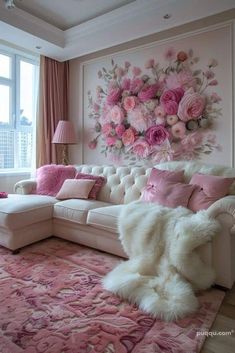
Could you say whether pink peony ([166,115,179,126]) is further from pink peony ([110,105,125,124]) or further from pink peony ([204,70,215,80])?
pink peony ([110,105,125,124])

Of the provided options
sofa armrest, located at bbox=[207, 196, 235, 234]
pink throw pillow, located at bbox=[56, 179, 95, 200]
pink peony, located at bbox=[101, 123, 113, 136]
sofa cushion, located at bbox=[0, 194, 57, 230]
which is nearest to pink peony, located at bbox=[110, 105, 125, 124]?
pink peony, located at bbox=[101, 123, 113, 136]

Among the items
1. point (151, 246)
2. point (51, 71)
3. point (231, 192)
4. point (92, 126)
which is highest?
point (51, 71)

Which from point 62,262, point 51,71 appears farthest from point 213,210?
point 51,71

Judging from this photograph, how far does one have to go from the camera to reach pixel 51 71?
12.8 ft

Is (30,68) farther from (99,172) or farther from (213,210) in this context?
(213,210)

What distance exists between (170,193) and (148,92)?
59.6 inches

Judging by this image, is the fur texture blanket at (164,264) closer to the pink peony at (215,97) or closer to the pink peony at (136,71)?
the pink peony at (215,97)

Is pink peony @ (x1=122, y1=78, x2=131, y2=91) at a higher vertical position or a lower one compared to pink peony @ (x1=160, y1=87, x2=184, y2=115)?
higher

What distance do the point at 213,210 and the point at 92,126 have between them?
8.14 feet

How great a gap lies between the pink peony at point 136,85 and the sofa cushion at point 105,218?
1.72m

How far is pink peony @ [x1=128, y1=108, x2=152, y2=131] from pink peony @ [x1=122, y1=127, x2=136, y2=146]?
75 millimetres

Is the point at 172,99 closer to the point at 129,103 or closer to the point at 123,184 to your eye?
the point at 129,103

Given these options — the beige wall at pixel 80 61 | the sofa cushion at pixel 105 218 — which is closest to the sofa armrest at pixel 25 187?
the beige wall at pixel 80 61

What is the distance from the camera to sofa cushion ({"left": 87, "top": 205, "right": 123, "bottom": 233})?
2227 mm
